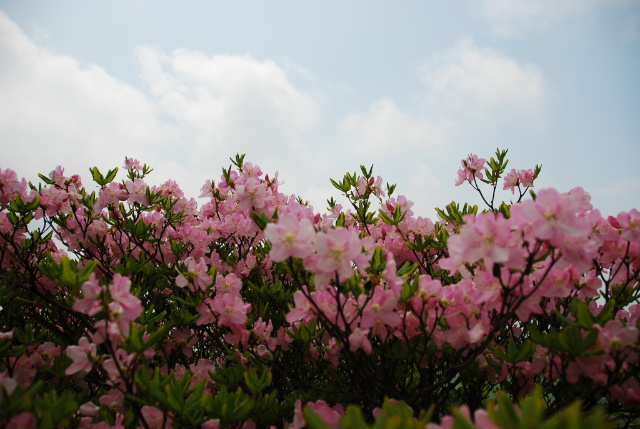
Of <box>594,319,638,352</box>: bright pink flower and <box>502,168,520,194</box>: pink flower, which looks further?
<box>502,168,520,194</box>: pink flower

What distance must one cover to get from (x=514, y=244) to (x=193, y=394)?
132 centimetres

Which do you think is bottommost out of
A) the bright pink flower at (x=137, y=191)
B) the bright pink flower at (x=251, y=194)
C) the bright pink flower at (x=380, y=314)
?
the bright pink flower at (x=380, y=314)

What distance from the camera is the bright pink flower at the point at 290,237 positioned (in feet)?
4.60

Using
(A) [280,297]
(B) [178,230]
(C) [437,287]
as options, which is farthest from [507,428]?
(B) [178,230]

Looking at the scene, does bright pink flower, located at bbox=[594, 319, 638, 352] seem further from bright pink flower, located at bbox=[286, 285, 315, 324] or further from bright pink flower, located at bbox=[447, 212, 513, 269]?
bright pink flower, located at bbox=[286, 285, 315, 324]

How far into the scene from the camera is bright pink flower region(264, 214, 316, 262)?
1403 mm

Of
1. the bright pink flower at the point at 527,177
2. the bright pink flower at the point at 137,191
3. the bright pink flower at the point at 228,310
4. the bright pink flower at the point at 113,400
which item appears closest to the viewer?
the bright pink flower at the point at 113,400

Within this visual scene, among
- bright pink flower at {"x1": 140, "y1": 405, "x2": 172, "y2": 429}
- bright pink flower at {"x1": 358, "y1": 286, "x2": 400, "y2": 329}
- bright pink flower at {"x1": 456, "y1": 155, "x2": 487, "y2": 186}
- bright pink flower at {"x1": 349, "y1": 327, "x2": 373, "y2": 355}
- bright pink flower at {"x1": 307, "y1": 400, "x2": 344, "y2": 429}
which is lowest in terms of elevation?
bright pink flower at {"x1": 307, "y1": 400, "x2": 344, "y2": 429}

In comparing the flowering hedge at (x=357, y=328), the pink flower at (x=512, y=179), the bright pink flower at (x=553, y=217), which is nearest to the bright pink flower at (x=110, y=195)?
the flowering hedge at (x=357, y=328)

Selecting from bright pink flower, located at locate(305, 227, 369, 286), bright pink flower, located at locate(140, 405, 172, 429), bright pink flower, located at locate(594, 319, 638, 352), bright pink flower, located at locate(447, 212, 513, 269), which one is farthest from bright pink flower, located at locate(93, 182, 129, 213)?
bright pink flower, located at locate(594, 319, 638, 352)

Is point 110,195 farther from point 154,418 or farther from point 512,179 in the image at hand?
point 512,179

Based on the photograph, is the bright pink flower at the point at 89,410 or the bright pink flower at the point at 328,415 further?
the bright pink flower at the point at 89,410

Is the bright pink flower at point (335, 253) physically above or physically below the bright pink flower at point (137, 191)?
below

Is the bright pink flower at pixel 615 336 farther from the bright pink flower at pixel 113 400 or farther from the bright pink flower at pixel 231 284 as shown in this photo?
the bright pink flower at pixel 113 400
